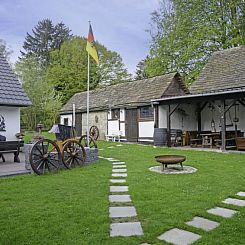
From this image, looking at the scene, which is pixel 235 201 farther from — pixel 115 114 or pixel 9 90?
pixel 115 114

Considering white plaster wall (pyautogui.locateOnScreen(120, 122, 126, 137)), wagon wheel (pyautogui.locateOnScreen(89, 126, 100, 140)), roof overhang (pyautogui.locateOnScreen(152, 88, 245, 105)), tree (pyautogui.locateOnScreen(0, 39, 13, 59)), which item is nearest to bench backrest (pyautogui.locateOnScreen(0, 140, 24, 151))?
roof overhang (pyautogui.locateOnScreen(152, 88, 245, 105))

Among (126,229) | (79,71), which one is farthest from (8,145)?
(79,71)

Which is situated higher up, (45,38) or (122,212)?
(45,38)

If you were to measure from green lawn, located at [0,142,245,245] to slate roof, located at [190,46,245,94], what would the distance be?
7506 millimetres

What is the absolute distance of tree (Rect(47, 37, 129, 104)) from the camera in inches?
1331

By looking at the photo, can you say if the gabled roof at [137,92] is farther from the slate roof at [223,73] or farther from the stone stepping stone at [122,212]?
the stone stepping stone at [122,212]

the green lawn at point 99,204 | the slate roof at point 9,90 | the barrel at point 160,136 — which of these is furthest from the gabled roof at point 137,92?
the green lawn at point 99,204

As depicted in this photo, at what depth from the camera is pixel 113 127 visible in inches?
742

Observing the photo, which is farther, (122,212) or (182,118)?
(182,118)

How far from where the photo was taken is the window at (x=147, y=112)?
16.1m

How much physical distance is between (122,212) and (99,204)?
52 cm

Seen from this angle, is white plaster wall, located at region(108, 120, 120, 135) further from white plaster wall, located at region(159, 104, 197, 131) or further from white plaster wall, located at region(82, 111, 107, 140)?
white plaster wall, located at region(159, 104, 197, 131)

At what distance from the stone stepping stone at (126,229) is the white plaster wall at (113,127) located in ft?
48.3

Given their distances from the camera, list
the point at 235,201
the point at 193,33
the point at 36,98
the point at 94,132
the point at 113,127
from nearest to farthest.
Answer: the point at 235,201 → the point at 113,127 → the point at 94,132 → the point at 193,33 → the point at 36,98
